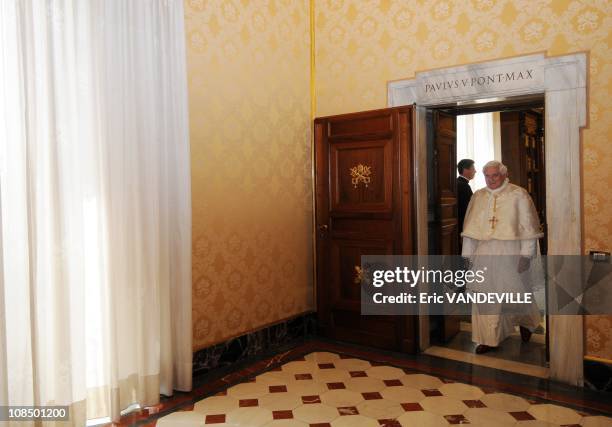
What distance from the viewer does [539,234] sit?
4434 mm

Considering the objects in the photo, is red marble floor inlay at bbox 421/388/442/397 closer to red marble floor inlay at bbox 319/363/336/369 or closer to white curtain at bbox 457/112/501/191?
red marble floor inlay at bbox 319/363/336/369

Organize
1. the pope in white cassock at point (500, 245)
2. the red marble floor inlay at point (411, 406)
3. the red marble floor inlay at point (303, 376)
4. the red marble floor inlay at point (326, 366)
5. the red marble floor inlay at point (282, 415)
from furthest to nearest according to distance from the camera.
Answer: the pope in white cassock at point (500, 245), the red marble floor inlay at point (326, 366), the red marble floor inlay at point (303, 376), the red marble floor inlay at point (411, 406), the red marble floor inlay at point (282, 415)

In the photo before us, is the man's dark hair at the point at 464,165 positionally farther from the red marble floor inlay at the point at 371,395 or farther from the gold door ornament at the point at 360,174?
the red marble floor inlay at the point at 371,395

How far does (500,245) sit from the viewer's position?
15.2 feet

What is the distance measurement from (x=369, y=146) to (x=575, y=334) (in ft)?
7.38

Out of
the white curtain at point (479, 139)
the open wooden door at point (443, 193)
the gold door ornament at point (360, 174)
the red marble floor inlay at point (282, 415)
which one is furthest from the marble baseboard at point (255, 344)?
the white curtain at point (479, 139)

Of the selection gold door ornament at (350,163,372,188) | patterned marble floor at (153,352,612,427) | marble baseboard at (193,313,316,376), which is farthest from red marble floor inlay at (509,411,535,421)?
gold door ornament at (350,163,372,188)

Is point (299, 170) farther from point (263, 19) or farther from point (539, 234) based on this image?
point (539, 234)

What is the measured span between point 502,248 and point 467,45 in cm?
181

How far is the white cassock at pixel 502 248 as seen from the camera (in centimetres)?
452

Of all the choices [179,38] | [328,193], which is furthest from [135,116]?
[328,193]

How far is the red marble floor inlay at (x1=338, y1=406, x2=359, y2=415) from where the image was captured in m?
3.36

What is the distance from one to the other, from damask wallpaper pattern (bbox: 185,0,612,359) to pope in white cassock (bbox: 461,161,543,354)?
790mm

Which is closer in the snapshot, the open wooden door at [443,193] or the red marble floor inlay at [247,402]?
the red marble floor inlay at [247,402]
